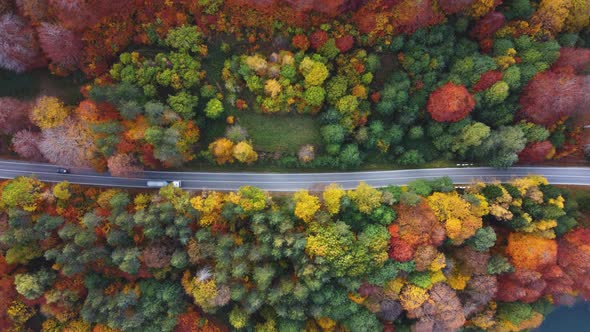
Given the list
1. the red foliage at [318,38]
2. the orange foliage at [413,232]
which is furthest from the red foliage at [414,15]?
the orange foliage at [413,232]

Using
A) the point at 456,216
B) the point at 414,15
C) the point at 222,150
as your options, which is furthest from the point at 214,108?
the point at 456,216

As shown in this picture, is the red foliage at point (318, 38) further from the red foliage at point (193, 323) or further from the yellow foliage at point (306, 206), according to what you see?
the red foliage at point (193, 323)

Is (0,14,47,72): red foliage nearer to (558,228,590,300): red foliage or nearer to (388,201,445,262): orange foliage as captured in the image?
(388,201,445,262): orange foliage

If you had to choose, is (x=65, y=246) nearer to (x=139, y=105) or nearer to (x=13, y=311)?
(x=13, y=311)

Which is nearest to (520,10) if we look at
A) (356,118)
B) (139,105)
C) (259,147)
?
(356,118)

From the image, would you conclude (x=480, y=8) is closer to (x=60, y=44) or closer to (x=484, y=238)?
(x=484, y=238)
